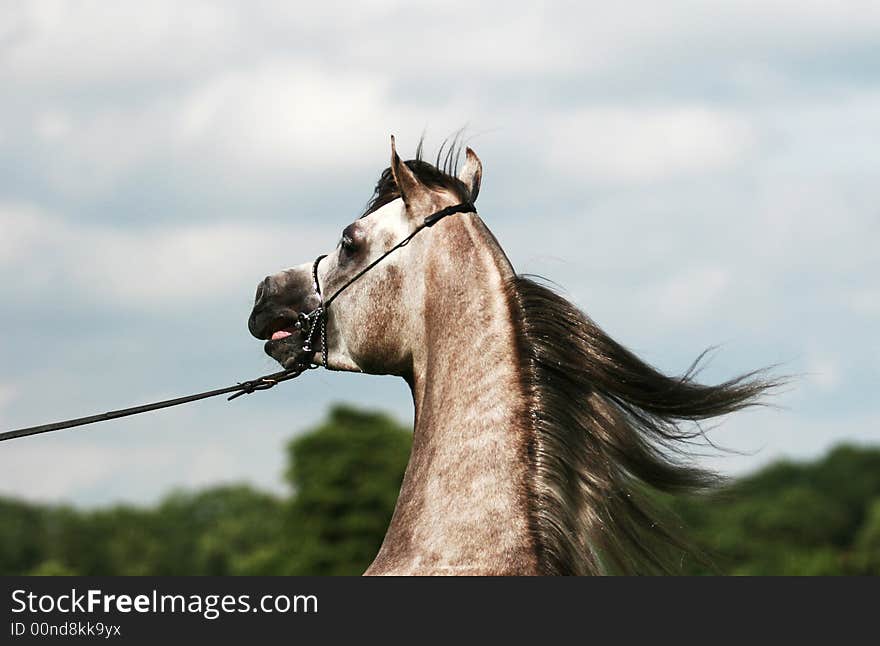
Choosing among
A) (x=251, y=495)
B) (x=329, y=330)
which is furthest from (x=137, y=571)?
(x=329, y=330)

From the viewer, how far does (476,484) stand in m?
5.55

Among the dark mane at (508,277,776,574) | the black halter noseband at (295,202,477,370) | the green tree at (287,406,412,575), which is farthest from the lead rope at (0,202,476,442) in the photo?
the green tree at (287,406,412,575)

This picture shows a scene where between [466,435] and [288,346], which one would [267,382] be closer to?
[288,346]

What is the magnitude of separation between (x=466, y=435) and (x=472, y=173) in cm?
179

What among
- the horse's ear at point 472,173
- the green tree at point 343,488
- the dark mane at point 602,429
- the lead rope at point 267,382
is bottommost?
the dark mane at point 602,429

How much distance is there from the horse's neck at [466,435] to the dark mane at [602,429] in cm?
10

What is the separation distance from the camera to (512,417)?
5.62m

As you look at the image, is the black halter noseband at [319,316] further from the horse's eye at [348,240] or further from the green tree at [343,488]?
the green tree at [343,488]

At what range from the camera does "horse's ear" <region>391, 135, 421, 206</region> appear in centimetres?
641

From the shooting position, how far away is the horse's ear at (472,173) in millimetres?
6832

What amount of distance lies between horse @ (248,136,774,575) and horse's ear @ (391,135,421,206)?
0.01 meters

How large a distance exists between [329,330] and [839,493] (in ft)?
282

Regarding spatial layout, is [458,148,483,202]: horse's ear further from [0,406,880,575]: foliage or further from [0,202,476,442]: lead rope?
[0,406,880,575]: foliage

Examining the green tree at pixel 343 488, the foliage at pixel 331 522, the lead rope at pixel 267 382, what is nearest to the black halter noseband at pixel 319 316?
the lead rope at pixel 267 382
